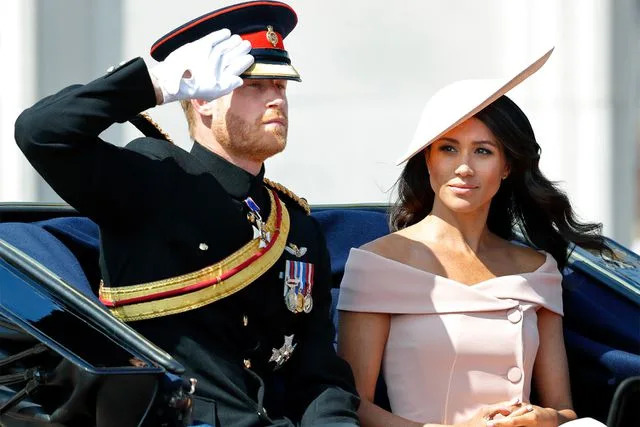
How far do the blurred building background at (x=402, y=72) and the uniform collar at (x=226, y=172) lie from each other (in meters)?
2.11

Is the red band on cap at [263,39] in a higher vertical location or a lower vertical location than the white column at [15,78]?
higher

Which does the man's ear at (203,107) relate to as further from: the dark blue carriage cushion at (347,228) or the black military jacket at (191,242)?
the dark blue carriage cushion at (347,228)

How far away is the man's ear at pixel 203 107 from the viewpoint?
9.82ft

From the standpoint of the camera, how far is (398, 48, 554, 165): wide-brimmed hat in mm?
3242

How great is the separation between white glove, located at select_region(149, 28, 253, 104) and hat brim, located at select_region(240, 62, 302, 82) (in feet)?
0.40

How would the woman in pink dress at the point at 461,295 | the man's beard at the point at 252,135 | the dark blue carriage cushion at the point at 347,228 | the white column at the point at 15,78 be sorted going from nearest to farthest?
the man's beard at the point at 252,135 → the woman in pink dress at the point at 461,295 → the dark blue carriage cushion at the point at 347,228 → the white column at the point at 15,78

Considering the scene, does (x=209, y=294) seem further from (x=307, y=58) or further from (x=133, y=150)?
(x=307, y=58)

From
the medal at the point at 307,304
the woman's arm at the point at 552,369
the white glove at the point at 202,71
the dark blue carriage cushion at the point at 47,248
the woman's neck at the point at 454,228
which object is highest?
the white glove at the point at 202,71

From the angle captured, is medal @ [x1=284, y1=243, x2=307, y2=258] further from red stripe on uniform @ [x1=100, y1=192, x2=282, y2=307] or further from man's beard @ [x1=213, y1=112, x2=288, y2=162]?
man's beard @ [x1=213, y1=112, x2=288, y2=162]

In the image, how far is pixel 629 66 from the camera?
17.7ft

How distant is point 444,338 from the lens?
320 cm

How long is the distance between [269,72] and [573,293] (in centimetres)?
100

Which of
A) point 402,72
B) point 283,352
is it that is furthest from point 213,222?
point 402,72

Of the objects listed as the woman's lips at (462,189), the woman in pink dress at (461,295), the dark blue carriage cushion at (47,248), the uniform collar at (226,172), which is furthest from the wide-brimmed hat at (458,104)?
the dark blue carriage cushion at (47,248)
